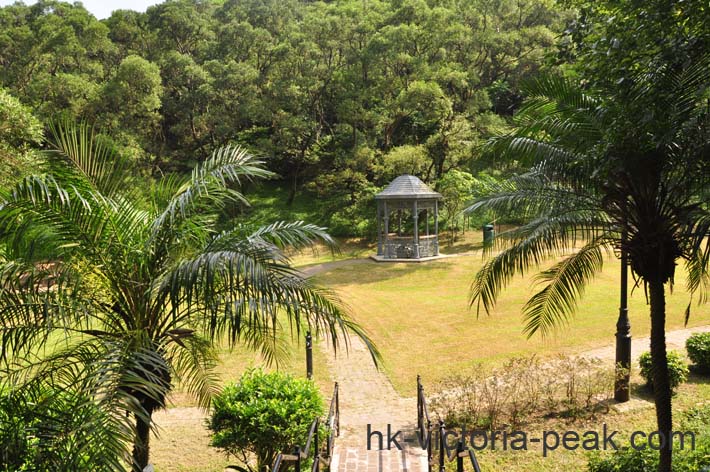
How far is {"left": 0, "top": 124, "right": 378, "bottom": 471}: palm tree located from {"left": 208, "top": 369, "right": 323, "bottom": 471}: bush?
553 mm

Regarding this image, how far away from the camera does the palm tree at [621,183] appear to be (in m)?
5.36

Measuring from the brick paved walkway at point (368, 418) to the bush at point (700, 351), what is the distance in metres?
5.35

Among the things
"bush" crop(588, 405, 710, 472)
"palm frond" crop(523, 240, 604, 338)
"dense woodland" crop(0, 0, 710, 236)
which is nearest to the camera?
"bush" crop(588, 405, 710, 472)

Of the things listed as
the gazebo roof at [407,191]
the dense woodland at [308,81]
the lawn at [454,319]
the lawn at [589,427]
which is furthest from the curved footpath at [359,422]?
the dense woodland at [308,81]

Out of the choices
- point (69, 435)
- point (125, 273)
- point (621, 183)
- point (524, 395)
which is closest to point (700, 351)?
point (524, 395)

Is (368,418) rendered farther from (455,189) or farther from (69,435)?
(455,189)

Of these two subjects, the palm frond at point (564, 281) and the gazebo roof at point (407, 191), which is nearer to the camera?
the palm frond at point (564, 281)

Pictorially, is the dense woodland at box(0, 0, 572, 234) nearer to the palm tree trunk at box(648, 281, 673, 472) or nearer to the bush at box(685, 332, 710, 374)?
the bush at box(685, 332, 710, 374)

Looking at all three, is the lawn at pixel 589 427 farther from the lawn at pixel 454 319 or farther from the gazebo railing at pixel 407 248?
the gazebo railing at pixel 407 248

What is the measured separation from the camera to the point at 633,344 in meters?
11.9

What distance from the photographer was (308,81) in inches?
1203

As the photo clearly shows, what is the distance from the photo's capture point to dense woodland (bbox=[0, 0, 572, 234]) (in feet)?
87.3

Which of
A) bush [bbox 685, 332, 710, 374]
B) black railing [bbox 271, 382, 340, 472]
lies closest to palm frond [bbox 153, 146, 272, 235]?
black railing [bbox 271, 382, 340, 472]

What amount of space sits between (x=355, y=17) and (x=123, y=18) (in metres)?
17.0
